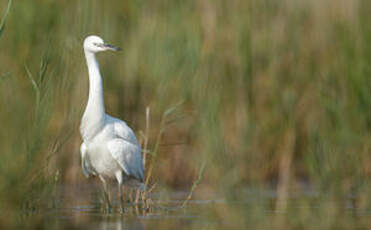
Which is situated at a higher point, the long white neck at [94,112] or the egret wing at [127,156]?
the long white neck at [94,112]

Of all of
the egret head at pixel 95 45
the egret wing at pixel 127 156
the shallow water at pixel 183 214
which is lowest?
the shallow water at pixel 183 214

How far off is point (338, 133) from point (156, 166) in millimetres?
2307

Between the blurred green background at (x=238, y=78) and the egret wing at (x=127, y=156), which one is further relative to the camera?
the blurred green background at (x=238, y=78)

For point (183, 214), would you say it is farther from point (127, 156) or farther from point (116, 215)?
point (127, 156)

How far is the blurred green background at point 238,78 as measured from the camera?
8.41 meters

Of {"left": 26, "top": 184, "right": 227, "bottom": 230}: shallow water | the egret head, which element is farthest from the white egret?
{"left": 26, "top": 184, "right": 227, "bottom": 230}: shallow water

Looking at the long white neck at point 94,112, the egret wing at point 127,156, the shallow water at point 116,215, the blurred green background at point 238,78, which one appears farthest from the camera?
the blurred green background at point 238,78

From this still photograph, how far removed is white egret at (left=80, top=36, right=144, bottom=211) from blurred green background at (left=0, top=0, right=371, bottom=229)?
1.40 ft

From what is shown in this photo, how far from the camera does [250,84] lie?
1003cm

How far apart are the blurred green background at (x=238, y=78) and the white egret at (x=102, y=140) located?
1.40ft

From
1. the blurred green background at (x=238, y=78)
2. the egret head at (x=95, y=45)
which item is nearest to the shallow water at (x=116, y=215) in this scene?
the blurred green background at (x=238, y=78)

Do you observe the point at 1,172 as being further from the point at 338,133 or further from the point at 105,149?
the point at 338,133

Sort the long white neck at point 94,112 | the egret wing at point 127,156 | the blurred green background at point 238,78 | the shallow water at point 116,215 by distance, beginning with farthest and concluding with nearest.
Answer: the blurred green background at point 238,78 → the egret wing at point 127,156 → the long white neck at point 94,112 → the shallow water at point 116,215

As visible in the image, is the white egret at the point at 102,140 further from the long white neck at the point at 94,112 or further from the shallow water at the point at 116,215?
the shallow water at the point at 116,215
